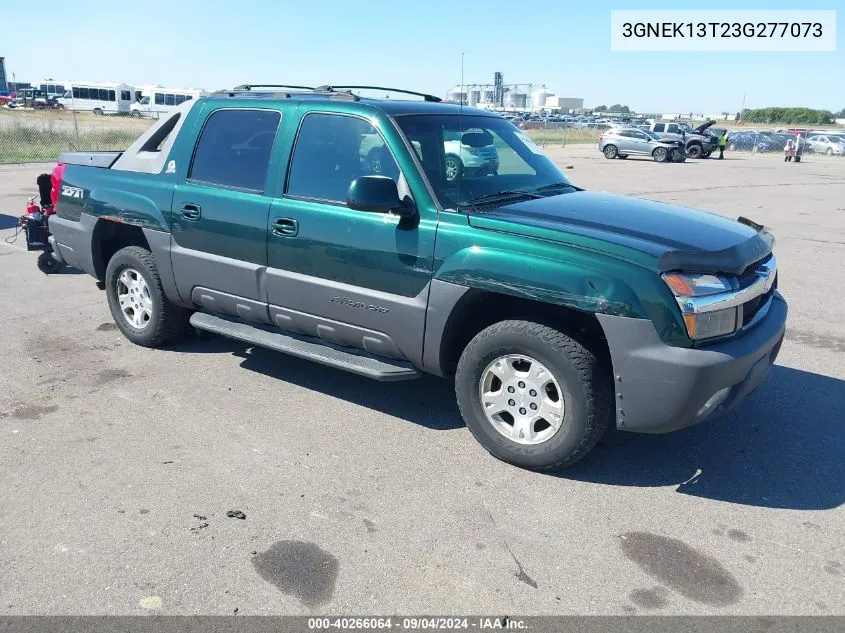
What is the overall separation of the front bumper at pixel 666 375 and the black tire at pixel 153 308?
3.42m

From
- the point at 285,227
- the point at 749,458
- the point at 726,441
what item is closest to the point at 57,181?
the point at 285,227

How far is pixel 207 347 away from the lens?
580cm

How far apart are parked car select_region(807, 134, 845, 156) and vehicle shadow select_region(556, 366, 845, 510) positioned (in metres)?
44.6

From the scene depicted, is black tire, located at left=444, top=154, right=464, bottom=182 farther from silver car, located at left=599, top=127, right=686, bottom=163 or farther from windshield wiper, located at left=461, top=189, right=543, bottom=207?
silver car, located at left=599, top=127, right=686, bottom=163

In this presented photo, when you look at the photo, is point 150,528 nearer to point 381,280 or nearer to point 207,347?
point 381,280

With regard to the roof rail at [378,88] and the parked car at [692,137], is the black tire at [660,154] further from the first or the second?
the roof rail at [378,88]

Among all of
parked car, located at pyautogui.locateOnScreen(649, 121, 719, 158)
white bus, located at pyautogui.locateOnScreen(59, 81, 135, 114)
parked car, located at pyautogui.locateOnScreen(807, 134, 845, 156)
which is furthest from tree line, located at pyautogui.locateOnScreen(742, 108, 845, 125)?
white bus, located at pyautogui.locateOnScreen(59, 81, 135, 114)

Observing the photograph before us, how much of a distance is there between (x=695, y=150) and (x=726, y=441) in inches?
1366

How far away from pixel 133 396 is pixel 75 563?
1.87 meters

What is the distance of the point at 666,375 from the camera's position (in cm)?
339

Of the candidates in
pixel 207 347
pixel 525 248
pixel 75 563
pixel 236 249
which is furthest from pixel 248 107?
pixel 75 563

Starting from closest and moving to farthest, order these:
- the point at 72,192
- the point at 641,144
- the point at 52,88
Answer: the point at 72,192
the point at 641,144
the point at 52,88

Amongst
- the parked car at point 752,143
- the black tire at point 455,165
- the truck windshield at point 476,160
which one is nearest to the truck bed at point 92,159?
the truck windshield at point 476,160

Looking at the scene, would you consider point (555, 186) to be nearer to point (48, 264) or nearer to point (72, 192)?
point (72, 192)
